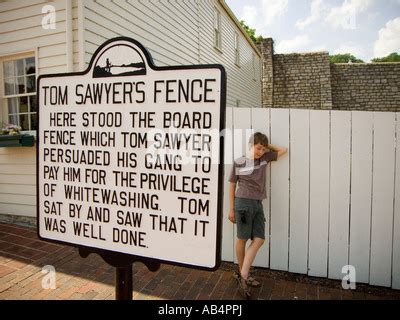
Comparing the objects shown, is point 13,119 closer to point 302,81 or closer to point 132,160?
point 132,160

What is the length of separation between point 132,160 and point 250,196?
2.60 metres

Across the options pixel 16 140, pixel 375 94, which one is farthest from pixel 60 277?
pixel 375 94

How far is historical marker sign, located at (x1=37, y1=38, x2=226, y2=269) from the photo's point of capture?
1.07 metres

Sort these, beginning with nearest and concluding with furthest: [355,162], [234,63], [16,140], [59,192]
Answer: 1. [59,192]
2. [355,162]
3. [16,140]
4. [234,63]

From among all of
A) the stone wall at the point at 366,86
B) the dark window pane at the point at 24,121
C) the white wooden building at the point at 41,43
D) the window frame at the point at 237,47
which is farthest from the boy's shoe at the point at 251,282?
the stone wall at the point at 366,86

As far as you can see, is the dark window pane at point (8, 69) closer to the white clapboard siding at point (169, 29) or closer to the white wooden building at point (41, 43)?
the white wooden building at point (41, 43)

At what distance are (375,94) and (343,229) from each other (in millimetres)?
13318

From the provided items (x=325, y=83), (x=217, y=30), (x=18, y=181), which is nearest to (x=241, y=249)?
(x=18, y=181)

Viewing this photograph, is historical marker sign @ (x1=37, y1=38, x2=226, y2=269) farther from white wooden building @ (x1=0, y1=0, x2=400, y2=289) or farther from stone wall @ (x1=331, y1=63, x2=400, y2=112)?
stone wall @ (x1=331, y1=63, x2=400, y2=112)

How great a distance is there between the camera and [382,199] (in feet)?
12.1

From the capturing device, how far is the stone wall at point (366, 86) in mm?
14461

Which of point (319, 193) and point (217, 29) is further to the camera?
point (217, 29)
